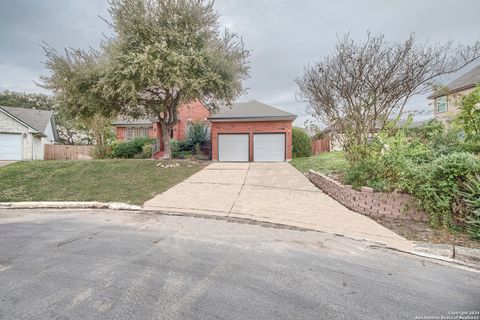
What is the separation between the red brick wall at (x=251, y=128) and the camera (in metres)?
17.5

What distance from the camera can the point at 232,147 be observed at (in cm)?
1780

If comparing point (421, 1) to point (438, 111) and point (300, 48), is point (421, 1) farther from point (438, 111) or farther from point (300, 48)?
point (438, 111)

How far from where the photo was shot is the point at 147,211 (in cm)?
662

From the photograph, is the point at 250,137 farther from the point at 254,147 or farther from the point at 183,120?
the point at 183,120

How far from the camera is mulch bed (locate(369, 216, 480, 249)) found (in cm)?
419

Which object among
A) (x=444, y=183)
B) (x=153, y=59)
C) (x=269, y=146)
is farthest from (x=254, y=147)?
(x=444, y=183)

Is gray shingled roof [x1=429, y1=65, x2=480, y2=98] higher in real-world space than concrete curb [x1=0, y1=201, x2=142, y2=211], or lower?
higher

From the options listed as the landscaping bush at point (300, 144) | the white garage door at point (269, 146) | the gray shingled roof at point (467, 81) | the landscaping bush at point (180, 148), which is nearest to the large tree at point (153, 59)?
the white garage door at point (269, 146)

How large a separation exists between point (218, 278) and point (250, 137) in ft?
49.4

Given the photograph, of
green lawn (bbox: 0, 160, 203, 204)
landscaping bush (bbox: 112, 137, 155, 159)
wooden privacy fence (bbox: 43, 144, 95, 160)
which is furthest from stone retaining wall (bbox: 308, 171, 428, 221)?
wooden privacy fence (bbox: 43, 144, 95, 160)

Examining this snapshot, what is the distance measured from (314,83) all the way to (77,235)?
28.8ft

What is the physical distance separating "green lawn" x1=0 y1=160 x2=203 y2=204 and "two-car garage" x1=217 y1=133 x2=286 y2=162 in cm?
511

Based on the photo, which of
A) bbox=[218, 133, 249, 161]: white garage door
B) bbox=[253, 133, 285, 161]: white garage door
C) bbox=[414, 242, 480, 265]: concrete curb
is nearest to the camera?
bbox=[414, 242, 480, 265]: concrete curb

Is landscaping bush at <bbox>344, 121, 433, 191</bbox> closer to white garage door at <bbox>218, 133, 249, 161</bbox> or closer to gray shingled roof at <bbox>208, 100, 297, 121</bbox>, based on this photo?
gray shingled roof at <bbox>208, 100, 297, 121</bbox>
